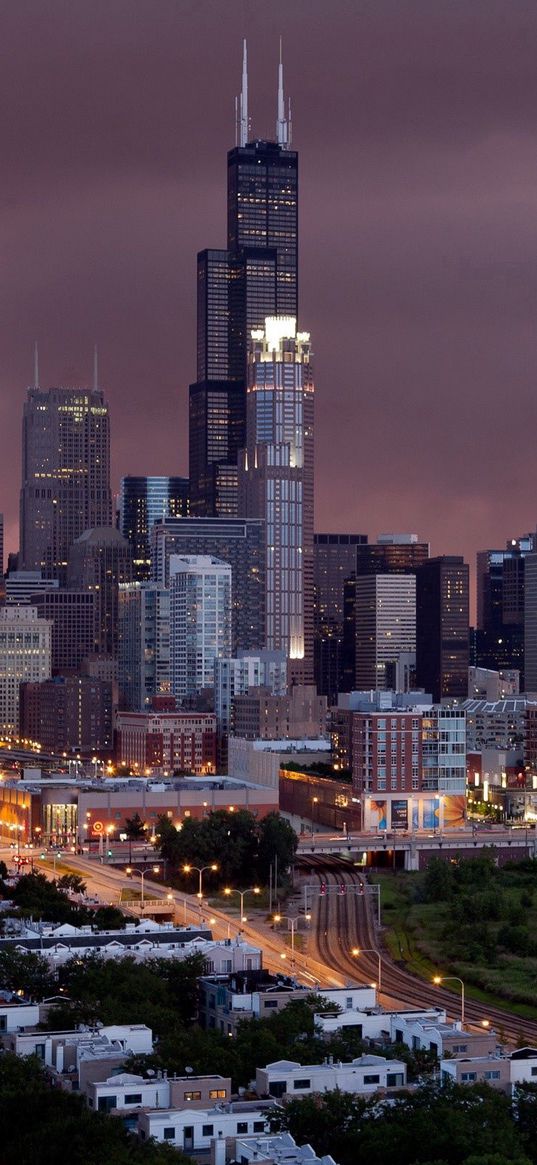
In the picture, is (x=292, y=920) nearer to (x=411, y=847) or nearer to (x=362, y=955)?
(x=362, y=955)

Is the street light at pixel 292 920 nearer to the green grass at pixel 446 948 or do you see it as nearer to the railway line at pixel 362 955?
the railway line at pixel 362 955

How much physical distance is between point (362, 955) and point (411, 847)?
40667 millimetres

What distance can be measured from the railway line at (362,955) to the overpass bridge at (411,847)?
1572mm

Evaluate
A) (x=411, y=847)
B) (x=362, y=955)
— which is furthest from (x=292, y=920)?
(x=411, y=847)

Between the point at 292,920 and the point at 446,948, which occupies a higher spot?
the point at 292,920

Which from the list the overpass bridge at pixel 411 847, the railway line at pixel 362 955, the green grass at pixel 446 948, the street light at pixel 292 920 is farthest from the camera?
the overpass bridge at pixel 411 847

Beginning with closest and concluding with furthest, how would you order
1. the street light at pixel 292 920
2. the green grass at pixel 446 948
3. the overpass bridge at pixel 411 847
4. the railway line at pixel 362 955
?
1. the railway line at pixel 362 955
2. the green grass at pixel 446 948
3. the street light at pixel 292 920
4. the overpass bridge at pixel 411 847

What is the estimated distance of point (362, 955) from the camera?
110250 mm

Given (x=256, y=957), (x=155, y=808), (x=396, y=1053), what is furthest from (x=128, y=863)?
(x=396, y=1053)

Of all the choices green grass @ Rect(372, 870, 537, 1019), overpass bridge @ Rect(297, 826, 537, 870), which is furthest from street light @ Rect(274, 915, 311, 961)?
overpass bridge @ Rect(297, 826, 537, 870)

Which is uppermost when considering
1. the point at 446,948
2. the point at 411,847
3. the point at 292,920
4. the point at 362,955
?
the point at 411,847

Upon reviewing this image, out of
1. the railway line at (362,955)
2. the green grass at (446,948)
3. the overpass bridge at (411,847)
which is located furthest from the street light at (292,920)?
the overpass bridge at (411,847)

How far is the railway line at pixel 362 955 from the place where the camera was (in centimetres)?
9167

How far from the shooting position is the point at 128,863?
14225 cm
